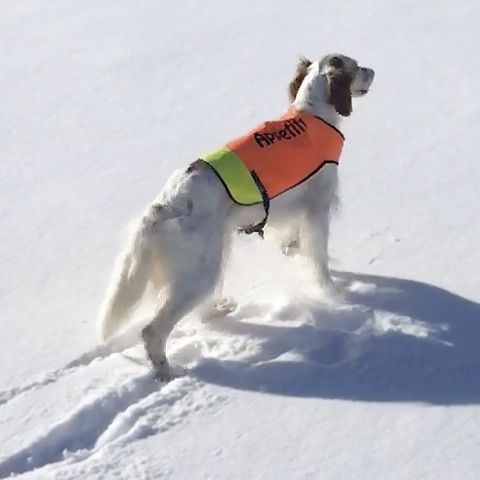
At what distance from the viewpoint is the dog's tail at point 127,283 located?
4.61m

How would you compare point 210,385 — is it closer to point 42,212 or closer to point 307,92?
point 307,92

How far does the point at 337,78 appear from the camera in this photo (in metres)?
5.36

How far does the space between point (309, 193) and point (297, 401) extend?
54.0 inches

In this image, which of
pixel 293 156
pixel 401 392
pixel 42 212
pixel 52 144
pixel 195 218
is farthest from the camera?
pixel 52 144

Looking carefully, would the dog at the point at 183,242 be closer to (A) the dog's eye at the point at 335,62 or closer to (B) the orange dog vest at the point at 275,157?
(B) the orange dog vest at the point at 275,157

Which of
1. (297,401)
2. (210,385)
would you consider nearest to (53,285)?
(210,385)

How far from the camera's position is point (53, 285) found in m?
5.60

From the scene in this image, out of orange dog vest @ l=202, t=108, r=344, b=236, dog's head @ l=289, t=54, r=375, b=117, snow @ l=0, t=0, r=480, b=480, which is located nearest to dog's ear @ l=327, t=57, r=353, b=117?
dog's head @ l=289, t=54, r=375, b=117

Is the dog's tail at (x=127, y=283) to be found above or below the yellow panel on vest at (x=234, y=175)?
below

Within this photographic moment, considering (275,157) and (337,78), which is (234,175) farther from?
(337,78)

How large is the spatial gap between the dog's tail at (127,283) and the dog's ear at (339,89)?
1.39 metres

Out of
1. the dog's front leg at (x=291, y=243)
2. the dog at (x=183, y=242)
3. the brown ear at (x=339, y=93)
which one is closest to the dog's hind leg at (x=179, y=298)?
the dog at (x=183, y=242)

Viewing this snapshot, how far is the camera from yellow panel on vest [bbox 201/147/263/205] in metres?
4.73

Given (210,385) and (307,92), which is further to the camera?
(307,92)
